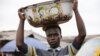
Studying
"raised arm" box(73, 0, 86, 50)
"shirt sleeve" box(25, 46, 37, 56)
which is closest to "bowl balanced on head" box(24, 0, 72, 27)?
"raised arm" box(73, 0, 86, 50)

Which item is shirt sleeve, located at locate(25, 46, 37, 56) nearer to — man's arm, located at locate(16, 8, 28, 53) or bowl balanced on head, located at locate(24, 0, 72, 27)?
man's arm, located at locate(16, 8, 28, 53)

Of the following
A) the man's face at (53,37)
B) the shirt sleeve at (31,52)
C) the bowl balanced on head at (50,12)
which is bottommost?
the shirt sleeve at (31,52)

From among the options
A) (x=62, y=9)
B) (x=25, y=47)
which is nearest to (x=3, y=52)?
(x=25, y=47)

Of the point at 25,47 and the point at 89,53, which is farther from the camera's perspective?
the point at 25,47

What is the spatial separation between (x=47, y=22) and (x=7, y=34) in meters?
1.45

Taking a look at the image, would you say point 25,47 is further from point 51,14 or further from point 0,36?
point 0,36

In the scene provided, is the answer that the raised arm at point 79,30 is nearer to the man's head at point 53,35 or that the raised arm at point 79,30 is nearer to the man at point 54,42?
the man at point 54,42

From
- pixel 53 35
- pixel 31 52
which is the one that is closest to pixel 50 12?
pixel 53 35

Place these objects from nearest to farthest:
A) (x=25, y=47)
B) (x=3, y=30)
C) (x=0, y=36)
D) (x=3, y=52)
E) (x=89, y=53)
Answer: (x=89, y=53) → (x=25, y=47) → (x=3, y=52) → (x=0, y=36) → (x=3, y=30)

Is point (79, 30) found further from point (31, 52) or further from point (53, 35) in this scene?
point (31, 52)


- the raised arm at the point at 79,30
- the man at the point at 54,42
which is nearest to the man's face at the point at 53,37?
the man at the point at 54,42

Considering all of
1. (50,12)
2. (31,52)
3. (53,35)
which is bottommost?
(31,52)

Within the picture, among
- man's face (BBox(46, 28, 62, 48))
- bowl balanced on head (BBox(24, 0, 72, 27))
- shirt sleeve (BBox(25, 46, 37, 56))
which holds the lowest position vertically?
shirt sleeve (BBox(25, 46, 37, 56))

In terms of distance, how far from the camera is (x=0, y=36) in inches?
150
